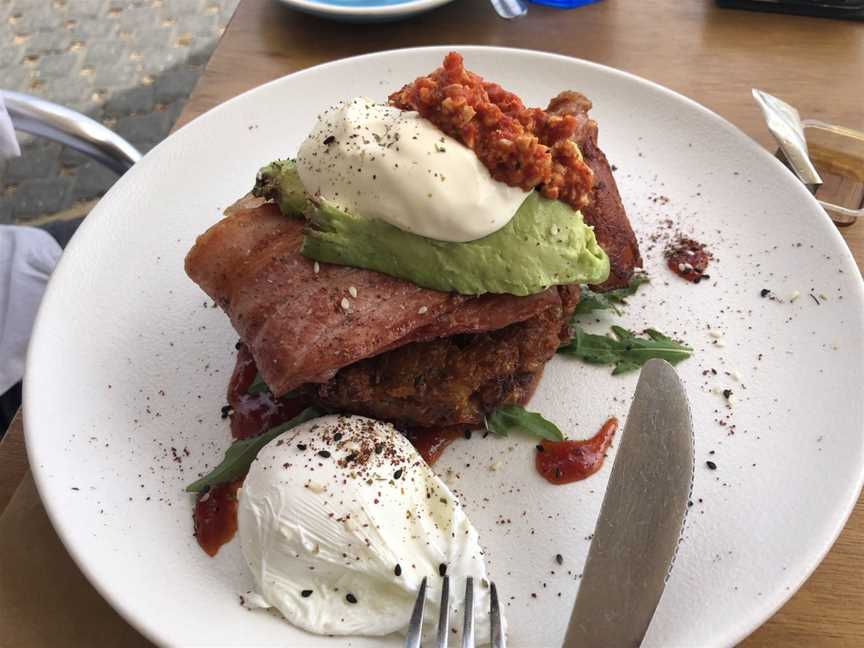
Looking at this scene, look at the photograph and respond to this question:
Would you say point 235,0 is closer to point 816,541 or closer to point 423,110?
point 423,110

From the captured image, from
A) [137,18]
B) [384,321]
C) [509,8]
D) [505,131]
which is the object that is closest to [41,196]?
[137,18]

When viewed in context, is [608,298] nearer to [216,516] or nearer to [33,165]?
[216,516]

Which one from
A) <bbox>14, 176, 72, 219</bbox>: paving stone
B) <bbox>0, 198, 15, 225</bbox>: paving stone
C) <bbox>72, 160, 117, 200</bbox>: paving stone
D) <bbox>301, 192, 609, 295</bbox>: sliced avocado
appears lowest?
<bbox>0, 198, 15, 225</bbox>: paving stone

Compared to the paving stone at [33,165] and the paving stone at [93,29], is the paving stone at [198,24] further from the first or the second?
the paving stone at [33,165]

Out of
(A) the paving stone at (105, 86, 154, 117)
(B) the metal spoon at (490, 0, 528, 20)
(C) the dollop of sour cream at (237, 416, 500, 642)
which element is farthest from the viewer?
(A) the paving stone at (105, 86, 154, 117)

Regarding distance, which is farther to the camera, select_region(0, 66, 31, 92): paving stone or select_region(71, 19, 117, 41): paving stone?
select_region(71, 19, 117, 41): paving stone

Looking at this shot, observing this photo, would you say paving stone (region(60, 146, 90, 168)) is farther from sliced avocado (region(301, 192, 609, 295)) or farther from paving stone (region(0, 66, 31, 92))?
sliced avocado (region(301, 192, 609, 295))

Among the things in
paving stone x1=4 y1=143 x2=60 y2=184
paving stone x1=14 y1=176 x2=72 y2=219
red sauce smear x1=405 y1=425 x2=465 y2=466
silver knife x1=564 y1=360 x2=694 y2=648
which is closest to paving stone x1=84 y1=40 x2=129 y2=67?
paving stone x1=4 y1=143 x2=60 y2=184
